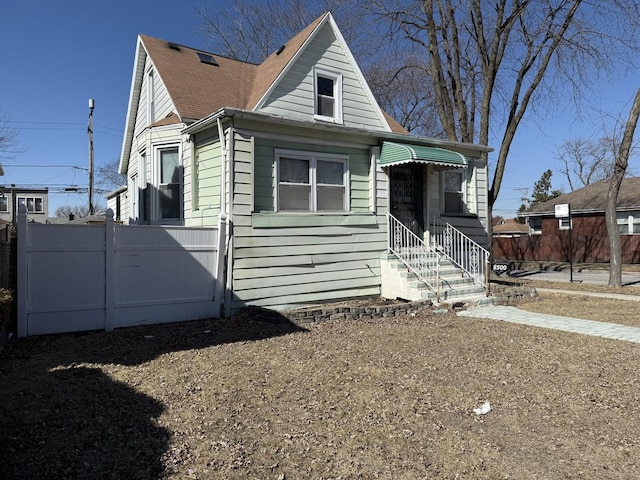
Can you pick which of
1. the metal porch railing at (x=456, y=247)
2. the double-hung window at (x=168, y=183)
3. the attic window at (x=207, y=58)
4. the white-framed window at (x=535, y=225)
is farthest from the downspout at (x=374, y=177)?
the white-framed window at (x=535, y=225)

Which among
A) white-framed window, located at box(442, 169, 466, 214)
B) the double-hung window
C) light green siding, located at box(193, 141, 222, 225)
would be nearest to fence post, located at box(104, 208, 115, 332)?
light green siding, located at box(193, 141, 222, 225)

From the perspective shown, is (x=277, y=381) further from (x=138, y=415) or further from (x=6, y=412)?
(x=6, y=412)

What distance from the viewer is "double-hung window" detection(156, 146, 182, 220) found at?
10.4 m

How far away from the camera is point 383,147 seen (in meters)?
10.0

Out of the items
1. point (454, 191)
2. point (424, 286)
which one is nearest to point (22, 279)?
point (424, 286)

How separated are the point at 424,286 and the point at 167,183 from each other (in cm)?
625

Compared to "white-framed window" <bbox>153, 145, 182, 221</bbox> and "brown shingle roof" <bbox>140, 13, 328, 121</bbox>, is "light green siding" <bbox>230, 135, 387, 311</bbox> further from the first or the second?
"white-framed window" <bbox>153, 145, 182, 221</bbox>

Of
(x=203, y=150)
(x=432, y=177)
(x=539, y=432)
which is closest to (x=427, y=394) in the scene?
(x=539, y=432)

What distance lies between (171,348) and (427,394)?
11.0 ft

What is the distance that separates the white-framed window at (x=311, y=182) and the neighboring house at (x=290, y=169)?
0.08 feet

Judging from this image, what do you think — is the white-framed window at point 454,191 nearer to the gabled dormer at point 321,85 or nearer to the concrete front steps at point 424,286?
the concrete front steps at point 424,286

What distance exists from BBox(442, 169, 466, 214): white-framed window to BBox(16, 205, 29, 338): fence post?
29.5 ft

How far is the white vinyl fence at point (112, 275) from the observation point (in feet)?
20.5

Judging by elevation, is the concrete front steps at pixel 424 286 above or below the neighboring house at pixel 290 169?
below
